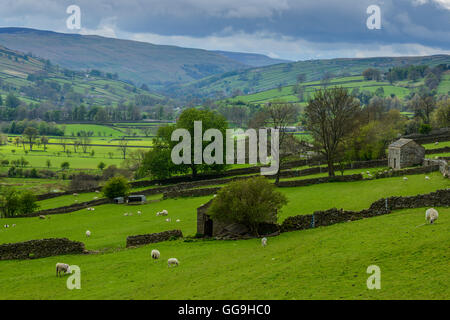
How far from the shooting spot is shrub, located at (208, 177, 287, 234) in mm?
27828

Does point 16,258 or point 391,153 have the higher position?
point 391,153

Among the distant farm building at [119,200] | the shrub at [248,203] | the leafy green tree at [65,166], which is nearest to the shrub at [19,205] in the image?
the distant farm building at [119,200]

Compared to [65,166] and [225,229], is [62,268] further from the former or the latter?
[65,166]

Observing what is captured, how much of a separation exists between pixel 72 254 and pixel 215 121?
48.2 meters

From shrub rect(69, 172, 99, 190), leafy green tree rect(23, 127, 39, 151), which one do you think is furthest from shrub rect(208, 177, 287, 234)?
leafy green tree rect(23, 127, 39, 151)

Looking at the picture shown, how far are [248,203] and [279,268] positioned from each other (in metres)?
9.62

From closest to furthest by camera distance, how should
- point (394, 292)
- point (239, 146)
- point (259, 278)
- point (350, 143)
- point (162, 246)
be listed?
point (394, 292) < point (259, 278) < point (162, 246) < point (350, 143) < point (239, 146)

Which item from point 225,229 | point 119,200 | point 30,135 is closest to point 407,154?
point 225,229

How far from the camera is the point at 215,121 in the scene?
7450 centimetres

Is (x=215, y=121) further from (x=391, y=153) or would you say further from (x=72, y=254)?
(x=72, y=254)

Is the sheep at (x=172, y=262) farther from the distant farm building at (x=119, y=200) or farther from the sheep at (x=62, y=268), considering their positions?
the distant farm building at (x=119, y=200)

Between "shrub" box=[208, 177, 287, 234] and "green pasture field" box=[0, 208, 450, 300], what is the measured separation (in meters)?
1.74

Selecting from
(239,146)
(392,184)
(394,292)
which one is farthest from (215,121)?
(394,292)
